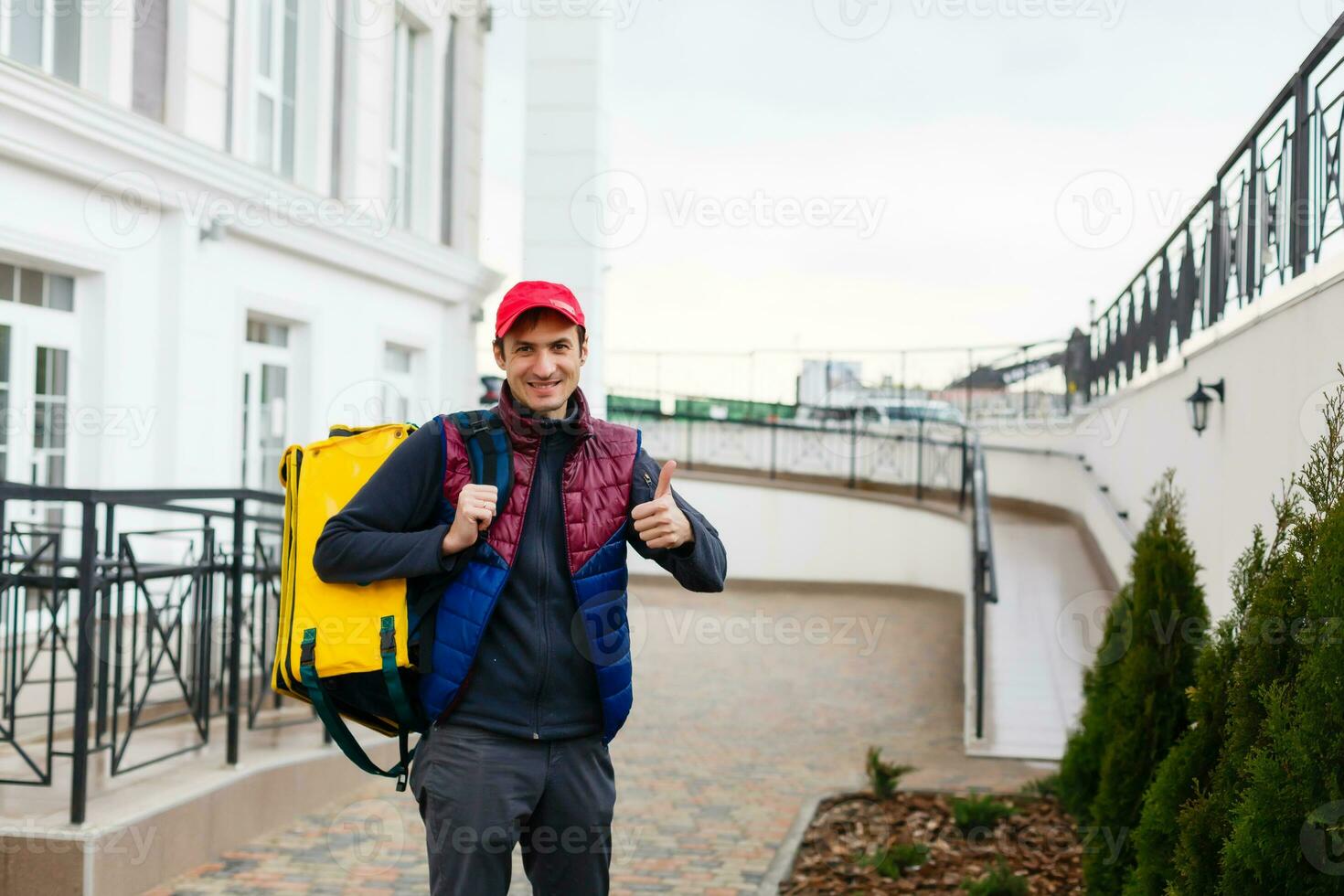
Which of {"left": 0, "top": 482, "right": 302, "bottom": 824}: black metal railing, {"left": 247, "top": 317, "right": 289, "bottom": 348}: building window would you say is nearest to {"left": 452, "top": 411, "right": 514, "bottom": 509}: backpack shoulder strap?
{"left": 0, "top": 482, "right": 302, "bottom": 824}: black metal railing

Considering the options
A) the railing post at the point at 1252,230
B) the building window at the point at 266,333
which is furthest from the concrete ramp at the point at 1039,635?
the building window at the point at 266,333

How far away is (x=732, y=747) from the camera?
9.27m

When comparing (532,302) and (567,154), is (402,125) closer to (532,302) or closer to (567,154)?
(567,154)

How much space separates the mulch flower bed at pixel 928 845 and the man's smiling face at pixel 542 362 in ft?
10.4

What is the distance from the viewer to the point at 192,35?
10047 millimetres

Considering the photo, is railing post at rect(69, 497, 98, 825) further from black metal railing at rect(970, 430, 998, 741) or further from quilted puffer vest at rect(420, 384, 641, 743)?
black metal railing at rect(970, 430, 998, 741)

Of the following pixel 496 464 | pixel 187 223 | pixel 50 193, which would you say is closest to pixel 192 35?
pixel 187 223

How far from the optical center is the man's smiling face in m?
3.02

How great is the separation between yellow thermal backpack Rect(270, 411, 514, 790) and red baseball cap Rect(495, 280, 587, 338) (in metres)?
0.24

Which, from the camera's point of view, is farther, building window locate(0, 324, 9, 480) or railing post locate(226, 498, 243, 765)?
building window locate(0, 324, 9, 480)

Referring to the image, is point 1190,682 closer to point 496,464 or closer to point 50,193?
point 496,464

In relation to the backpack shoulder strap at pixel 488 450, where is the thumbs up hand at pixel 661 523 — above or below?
below

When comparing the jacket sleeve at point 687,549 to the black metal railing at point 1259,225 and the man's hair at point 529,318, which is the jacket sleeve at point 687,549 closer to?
the man's hair at point 529,318

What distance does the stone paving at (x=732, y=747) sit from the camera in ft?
18.7
